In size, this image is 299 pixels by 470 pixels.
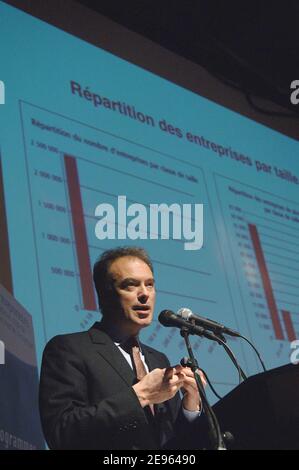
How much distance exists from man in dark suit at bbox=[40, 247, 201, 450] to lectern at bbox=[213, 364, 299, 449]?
0.12 metres

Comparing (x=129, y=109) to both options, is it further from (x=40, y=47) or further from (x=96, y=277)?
(x=96, y=277)

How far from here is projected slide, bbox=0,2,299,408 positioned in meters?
2.53

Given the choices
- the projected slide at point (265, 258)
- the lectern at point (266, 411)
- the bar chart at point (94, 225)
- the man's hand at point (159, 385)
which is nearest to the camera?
the lectern at point (266, 411)

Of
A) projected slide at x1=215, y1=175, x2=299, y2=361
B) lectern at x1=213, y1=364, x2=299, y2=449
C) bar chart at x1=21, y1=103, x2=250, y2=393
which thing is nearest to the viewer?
lectern at x1=213, y1=364, x2=299, y2=449

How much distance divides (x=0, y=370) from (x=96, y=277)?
0.41 meters

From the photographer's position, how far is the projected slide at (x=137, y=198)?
2.53 metres

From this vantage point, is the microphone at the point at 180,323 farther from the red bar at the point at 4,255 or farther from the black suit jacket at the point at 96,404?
the red bar at the point at 4,255

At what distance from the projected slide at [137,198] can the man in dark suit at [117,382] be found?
34cm

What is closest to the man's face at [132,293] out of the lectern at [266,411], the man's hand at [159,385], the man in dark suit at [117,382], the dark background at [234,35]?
the man in dark suit at [117,382]

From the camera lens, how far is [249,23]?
398 centimetres

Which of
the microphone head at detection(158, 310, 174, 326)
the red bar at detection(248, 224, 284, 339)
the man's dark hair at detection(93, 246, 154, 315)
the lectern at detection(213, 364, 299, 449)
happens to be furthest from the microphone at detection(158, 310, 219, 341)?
the red bar at detection(248, 224, 284, 339)

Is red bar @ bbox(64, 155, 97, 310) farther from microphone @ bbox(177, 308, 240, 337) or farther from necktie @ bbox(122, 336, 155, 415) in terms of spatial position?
microphone @ bbox(177, 308, 240, 337)

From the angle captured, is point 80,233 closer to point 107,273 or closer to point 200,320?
point 107,273

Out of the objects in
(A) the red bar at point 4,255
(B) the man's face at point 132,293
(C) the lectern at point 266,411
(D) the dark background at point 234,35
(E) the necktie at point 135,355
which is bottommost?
(C) the lectern at point 266,411
